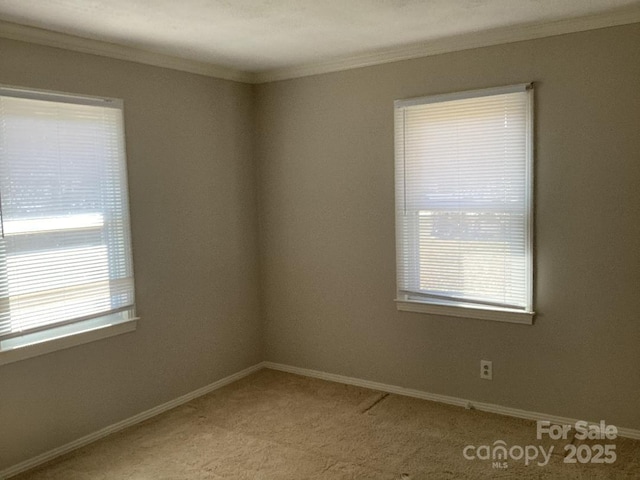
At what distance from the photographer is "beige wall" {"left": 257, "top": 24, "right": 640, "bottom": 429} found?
3.18 metres

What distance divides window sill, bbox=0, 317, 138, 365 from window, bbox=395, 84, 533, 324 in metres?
1.91

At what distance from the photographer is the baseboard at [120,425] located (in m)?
3.08

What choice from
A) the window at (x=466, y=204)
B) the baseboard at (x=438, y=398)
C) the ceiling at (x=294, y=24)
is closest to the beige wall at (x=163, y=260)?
the ceiling at (x=294, y=24)

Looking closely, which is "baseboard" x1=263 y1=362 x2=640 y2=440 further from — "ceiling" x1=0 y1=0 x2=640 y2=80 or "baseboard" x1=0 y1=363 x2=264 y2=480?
"ceiling" x1=0 y1=0 x2=640 y2=80

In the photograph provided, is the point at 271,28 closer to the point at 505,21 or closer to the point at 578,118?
the point at 505,21

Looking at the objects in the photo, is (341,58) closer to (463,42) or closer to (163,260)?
(463,42)

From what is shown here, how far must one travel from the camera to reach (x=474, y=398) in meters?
3.74

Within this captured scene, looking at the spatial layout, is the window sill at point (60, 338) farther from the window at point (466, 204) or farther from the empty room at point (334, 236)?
the window at point (466, 204)

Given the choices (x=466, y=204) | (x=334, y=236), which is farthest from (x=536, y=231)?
(x=334, y=236)

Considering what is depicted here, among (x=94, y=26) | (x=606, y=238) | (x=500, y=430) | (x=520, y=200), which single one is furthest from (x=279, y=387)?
(x=94, y=26)

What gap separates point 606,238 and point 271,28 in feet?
7.44

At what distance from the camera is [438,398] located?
388 cm

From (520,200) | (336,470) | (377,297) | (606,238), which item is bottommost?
(336,470)

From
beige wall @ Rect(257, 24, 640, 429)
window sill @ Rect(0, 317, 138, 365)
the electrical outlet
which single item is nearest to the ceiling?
beige wall @ Rect(257, 24, 640, 429)
